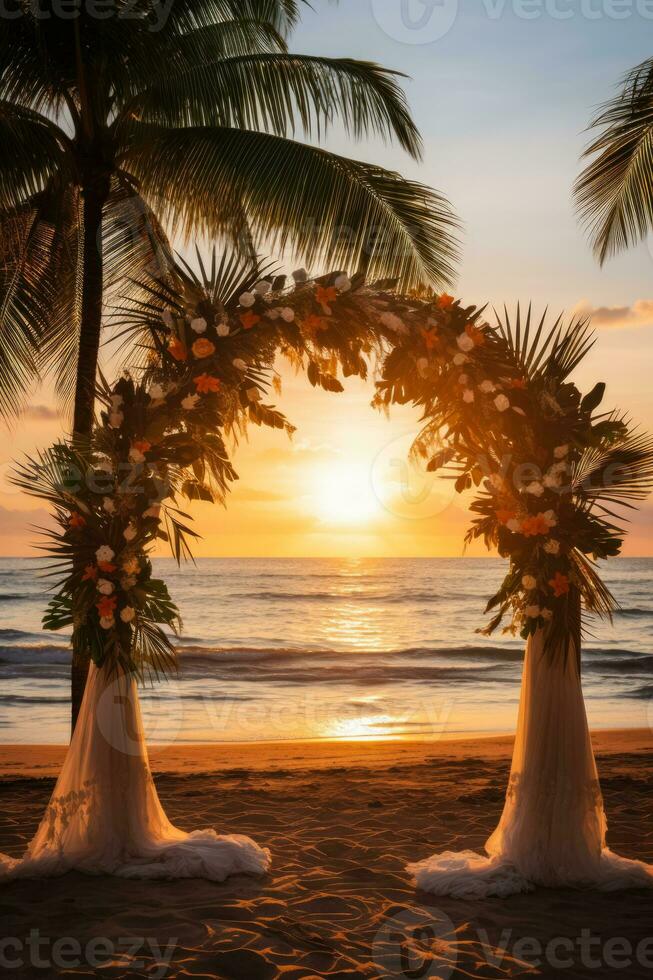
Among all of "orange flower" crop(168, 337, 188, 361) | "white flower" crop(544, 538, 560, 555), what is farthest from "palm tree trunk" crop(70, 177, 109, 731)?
"white flower" crop(544, 538, 560, 555)

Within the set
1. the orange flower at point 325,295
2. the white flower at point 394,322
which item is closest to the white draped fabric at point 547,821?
the white flower at point 394,322

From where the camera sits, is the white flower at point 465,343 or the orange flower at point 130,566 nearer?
the orange flower at point 130,566

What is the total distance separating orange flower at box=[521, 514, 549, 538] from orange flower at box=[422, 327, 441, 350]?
45.4 inches

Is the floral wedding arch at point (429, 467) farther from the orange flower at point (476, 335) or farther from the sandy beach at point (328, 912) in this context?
the sandy beach at point (328, 912)

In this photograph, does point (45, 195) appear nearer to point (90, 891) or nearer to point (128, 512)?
point (128, 512)

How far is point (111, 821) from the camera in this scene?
473 cm

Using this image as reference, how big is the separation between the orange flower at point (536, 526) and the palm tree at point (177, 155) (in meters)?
3.59

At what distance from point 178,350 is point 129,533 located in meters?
1.09

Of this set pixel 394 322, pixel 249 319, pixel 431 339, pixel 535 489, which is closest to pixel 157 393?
pixel 249 319

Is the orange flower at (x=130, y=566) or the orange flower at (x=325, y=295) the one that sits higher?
the orange flower at (x=325, y=295)

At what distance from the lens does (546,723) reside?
187 inches

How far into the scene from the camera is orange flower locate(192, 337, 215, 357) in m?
5.04

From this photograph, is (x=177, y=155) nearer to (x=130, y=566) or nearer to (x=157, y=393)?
(x=157, y=393)

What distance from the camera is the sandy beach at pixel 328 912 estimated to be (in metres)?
3.67
